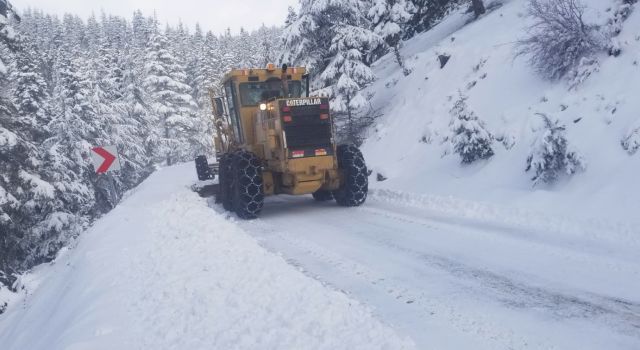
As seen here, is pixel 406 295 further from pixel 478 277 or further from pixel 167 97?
pixel 167 97

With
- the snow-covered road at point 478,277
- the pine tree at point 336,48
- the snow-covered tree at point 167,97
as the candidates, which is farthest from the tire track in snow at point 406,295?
the snow-covered tree at point 167,97

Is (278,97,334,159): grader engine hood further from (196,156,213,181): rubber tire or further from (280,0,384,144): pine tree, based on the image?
(196,156,213,181): rubber tire

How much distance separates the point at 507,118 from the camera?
1234 centimetres

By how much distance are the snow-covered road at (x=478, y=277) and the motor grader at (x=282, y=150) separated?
1.42 metres

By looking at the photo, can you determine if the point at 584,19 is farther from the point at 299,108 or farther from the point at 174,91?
the point at 174,91

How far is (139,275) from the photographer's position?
6770 millimetres

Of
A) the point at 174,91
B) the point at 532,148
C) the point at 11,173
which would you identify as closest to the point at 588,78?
the point at 532,148

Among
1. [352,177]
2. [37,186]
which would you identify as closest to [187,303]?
[352,177]

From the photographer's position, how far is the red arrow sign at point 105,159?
1178 cm

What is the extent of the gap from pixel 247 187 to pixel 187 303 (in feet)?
16.7

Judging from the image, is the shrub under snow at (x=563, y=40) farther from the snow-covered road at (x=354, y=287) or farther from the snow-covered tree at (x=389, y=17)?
the snow-covered tree at (x=389, y=17)

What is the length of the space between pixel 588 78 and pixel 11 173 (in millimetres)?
14389

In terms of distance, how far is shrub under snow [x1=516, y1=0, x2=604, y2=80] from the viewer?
11320 millimetres

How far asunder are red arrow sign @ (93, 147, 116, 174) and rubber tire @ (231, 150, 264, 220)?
3.36m
